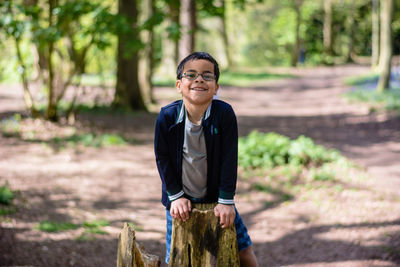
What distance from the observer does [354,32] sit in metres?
45.0

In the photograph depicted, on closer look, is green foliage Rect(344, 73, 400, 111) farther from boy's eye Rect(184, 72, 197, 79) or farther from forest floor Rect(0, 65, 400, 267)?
boy's eye Rect(184, 72, 197, 79)

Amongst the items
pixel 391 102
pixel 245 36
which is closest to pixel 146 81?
pixel 391 102

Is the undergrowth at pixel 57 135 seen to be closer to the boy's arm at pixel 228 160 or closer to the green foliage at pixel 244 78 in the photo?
the boy's arm at pixel 228 160

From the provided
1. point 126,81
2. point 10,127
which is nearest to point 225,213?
point 10,127

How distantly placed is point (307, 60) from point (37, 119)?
Result: 41.1 m

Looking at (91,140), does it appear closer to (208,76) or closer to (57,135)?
(57,135)

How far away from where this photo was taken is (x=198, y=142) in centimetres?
235

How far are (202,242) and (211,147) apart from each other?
555 mm

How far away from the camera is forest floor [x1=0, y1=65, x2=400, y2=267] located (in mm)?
4332

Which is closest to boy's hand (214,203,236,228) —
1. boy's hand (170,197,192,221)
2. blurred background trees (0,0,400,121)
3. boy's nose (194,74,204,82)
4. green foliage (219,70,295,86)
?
boy's hand (170,197,192,221)

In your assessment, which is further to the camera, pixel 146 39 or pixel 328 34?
pixel 328 34

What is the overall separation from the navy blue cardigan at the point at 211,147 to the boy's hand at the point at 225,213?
0.10 ft

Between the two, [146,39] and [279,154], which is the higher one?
[146,39]

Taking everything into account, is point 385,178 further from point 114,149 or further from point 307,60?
point 307,60
